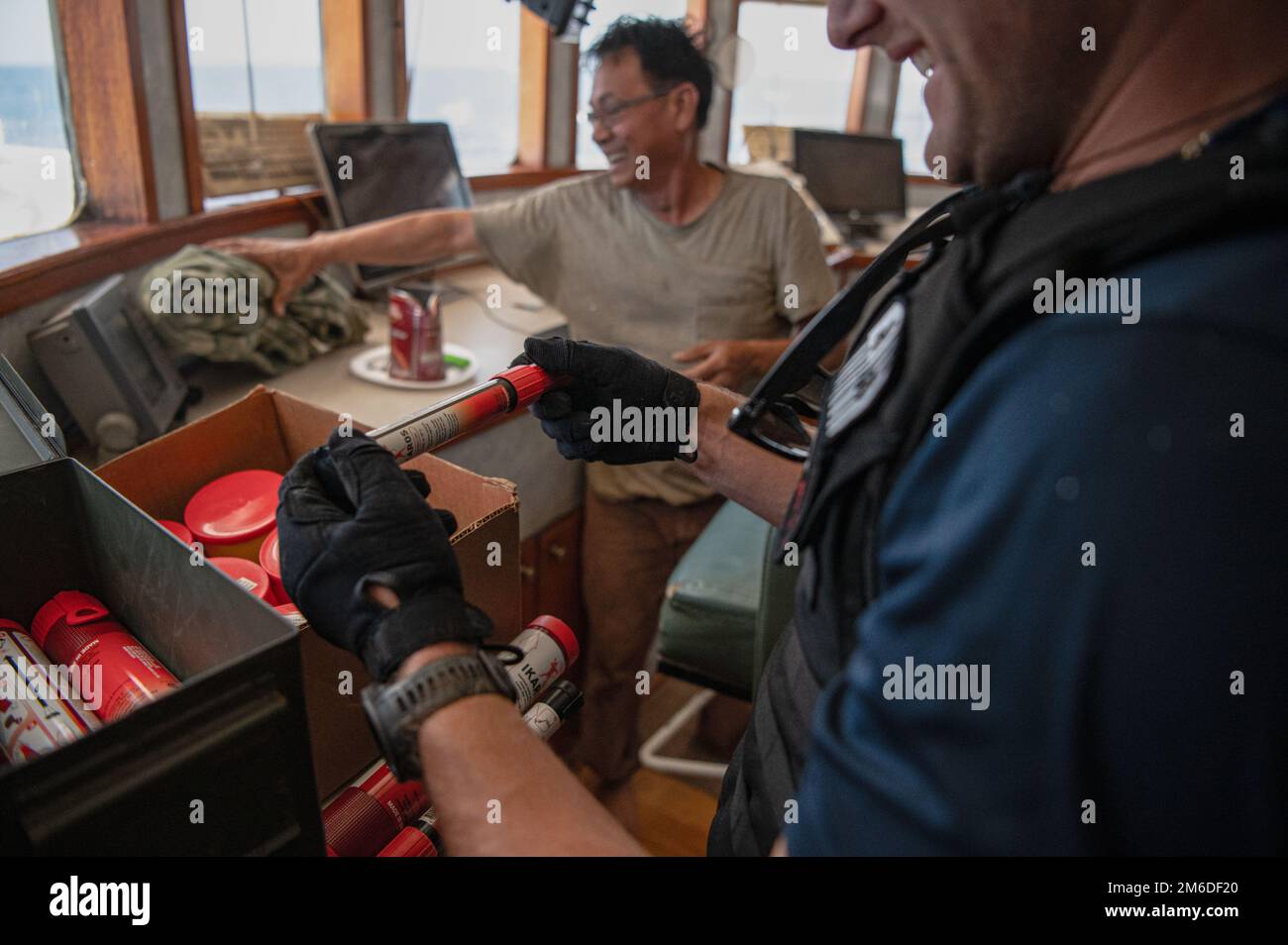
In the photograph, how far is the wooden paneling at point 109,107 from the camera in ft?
5.26

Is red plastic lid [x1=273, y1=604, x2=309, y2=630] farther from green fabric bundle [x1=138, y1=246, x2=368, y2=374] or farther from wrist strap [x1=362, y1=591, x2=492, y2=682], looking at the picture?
green fabric bundle [x1=138, y1=246, x2=368, y2=374]

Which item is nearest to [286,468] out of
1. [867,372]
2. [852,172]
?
[867,372]

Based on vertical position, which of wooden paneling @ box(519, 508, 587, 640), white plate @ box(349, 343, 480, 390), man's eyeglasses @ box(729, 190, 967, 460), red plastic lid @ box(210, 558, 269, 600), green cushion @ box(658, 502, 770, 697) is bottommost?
wooden paneling @ box(519, 508, 587, 640)

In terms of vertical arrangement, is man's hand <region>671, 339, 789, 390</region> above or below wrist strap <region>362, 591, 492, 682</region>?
below

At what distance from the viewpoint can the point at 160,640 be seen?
775 mm

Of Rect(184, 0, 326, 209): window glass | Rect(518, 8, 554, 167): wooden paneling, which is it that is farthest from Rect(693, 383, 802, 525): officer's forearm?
Rect(518, 8, 554, 167): wooden paneling

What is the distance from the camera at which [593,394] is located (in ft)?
3.43

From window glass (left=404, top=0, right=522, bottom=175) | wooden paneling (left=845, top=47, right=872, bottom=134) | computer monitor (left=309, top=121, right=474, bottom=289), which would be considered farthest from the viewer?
wooden paneling (left=845, top=47, right=872, bottom=134)

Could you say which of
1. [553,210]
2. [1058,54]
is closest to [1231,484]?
[1058,54]

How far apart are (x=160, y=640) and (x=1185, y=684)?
769 millimetres

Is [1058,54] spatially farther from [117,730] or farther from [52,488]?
[52,488]

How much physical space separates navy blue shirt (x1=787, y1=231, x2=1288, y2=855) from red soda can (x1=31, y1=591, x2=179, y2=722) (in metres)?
0.59

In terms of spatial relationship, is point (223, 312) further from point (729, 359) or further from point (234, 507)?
point (729, 359)

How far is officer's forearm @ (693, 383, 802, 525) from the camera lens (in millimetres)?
1060
